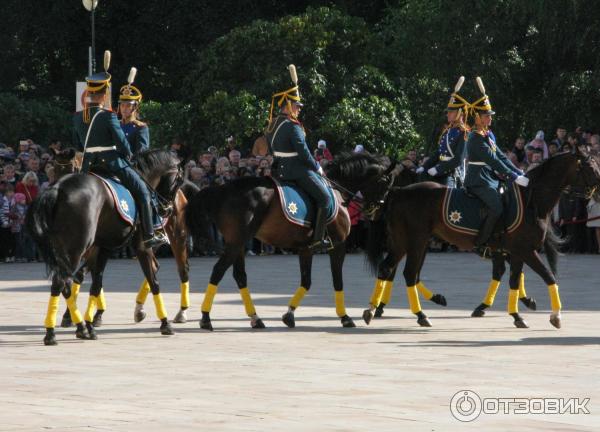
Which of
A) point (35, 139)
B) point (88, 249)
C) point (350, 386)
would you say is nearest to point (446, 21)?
point (35, 139)

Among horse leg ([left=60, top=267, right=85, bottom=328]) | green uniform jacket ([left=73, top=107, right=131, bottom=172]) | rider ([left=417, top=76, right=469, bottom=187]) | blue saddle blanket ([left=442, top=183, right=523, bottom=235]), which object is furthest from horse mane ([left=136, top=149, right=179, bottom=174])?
rider ([left=417, top=76, right=469, bottom=187])

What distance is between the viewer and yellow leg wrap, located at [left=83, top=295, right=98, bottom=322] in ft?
51.3

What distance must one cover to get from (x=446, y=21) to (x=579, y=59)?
11.3ft

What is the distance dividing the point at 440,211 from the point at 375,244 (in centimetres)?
96

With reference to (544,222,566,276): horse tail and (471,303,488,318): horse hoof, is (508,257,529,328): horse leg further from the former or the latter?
(471,303,488,318): horse hoof

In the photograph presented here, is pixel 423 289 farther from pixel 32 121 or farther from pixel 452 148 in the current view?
pixel 32 121

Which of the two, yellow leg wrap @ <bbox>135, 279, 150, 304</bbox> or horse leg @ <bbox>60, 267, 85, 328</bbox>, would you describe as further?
yellow leg wrap @ <bbox>135, 279, 150, 304</bbox>

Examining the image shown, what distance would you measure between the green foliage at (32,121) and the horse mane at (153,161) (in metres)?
25.2

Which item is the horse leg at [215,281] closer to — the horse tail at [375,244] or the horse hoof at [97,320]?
the horse hoof at [97,320]

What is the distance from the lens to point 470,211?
55.6 feet

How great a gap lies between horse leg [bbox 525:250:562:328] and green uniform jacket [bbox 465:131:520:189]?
97 centimetres

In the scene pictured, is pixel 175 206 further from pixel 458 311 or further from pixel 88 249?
pixel 458 311

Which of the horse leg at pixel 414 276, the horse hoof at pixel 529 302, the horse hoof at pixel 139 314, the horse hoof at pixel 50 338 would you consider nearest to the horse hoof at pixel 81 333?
the horse hoof at pixel 50 338

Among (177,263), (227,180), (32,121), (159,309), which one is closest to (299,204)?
(177,263)
